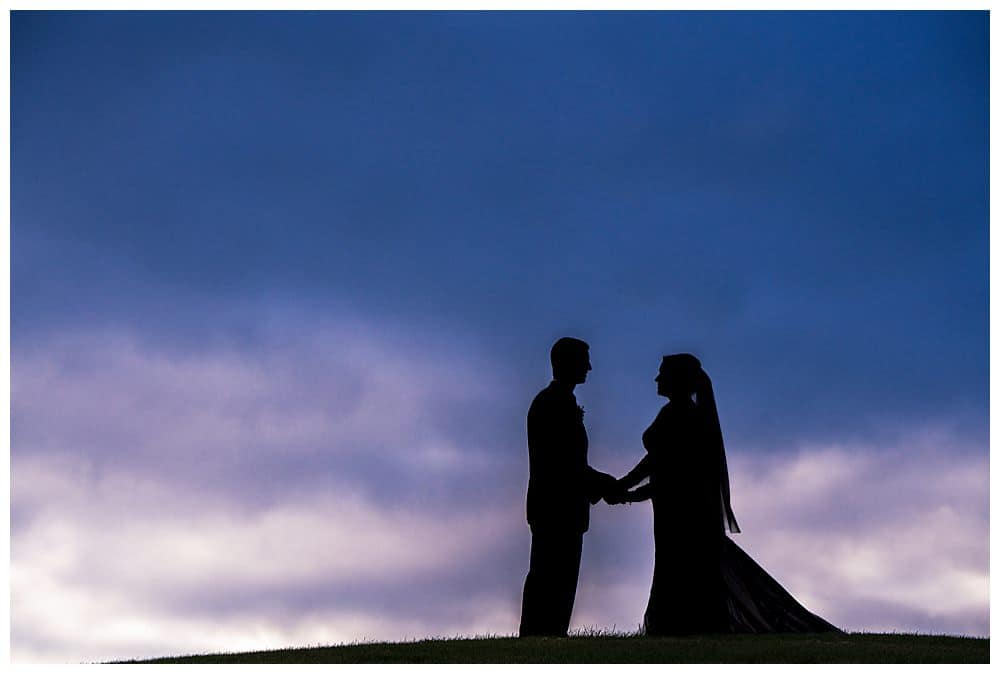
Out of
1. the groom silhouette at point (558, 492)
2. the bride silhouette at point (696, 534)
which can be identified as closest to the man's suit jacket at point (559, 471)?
the groom silhouette at point (558, 492)

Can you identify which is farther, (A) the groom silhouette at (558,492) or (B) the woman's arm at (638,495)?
(B) the woman's arm at (638,495)

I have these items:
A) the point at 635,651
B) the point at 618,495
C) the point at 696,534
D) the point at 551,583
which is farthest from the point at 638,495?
the point at 635,651

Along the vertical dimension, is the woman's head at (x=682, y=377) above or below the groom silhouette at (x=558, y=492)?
above

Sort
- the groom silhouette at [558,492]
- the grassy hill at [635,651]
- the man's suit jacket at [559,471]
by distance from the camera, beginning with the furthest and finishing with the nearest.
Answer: the man's suit jacket at [559,471] → the groom silhouette at [558,492] → the grassy hill at [635,651]

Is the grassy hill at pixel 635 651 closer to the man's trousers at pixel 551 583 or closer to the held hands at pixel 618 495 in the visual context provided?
the man's trousers at pixel 551 583

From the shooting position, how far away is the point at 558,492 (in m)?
18.0

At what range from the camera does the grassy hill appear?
598 inches

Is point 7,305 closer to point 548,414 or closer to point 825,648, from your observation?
point 548,414

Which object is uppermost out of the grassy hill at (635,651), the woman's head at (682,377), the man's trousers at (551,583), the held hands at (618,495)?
the woman's head at (682,377)

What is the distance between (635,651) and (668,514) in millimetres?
2824

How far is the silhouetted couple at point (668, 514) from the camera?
58.1 ft

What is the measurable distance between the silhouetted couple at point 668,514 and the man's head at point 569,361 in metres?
0.01

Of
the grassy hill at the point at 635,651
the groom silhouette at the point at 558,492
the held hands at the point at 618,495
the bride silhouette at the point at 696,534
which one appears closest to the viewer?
the grassy hill at the point at 635,651

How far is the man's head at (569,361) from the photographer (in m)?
18.1
